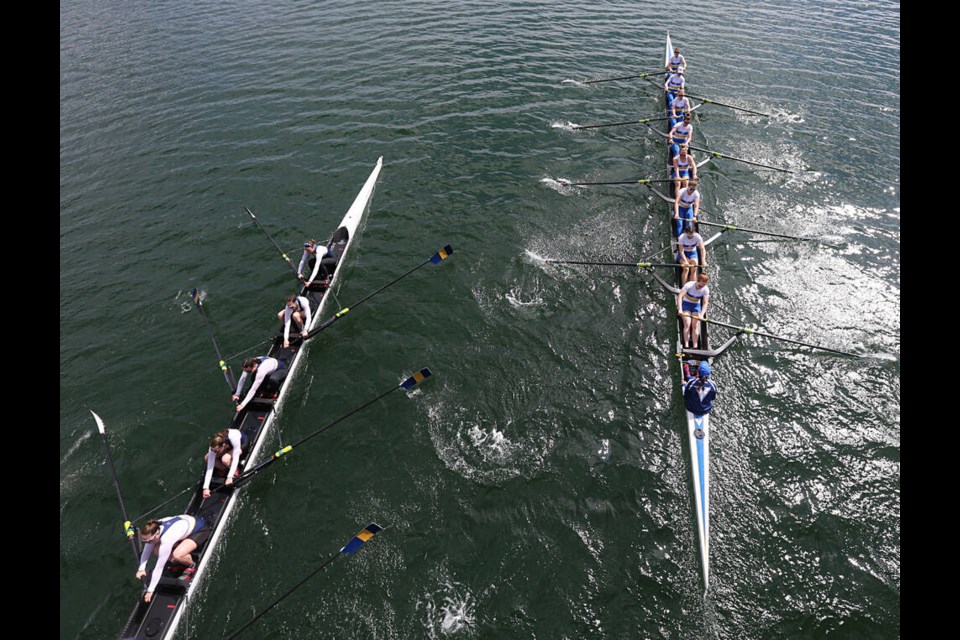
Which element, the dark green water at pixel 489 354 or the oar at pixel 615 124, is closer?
the dark green water at pixel 489 354

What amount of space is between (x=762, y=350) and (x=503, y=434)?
891 cm

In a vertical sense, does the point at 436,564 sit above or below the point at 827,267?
below

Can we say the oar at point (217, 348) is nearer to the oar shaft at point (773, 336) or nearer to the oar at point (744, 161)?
the oar shaft at point (773, 336)

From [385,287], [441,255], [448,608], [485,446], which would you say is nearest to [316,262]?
[385,287]

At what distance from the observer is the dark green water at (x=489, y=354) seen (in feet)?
34.4

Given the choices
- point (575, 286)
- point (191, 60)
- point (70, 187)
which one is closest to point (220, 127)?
point (70, 187)

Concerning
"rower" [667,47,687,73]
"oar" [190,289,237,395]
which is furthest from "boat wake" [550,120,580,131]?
"oar" [190,289,237,395]

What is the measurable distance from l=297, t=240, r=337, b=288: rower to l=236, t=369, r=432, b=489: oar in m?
5.93

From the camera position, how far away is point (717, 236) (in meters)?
18.4

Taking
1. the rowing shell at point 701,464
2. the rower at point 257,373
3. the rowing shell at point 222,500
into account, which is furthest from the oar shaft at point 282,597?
the rowing shell at point 701,464

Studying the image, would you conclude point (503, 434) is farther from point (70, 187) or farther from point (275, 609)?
point (70, 187)

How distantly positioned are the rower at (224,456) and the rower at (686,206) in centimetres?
1713

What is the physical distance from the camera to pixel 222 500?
1178 cm

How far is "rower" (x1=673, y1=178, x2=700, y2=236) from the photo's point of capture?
62.2 ft
